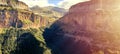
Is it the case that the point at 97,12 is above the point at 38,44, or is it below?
above

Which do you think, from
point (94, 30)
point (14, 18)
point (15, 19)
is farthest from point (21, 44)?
point (15, 19)

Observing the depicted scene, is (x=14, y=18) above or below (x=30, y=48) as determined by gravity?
above

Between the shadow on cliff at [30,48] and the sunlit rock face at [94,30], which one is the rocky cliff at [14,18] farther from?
the sunlit rock face at [94,30]

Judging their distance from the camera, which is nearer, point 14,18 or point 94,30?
point 94,30

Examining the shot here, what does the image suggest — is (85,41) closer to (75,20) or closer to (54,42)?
(75,20)

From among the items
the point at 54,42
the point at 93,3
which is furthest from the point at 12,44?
the point at 93,3

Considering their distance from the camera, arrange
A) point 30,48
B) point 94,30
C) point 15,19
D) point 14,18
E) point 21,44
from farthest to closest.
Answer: point 15,19, point 14,18, point 21,44, point 30,48, point 94,30

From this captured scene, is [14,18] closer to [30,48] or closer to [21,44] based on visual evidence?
[21,44]

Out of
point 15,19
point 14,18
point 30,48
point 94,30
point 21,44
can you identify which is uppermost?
point 94,30

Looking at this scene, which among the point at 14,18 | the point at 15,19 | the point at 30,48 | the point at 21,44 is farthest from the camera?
the point at 15,19
